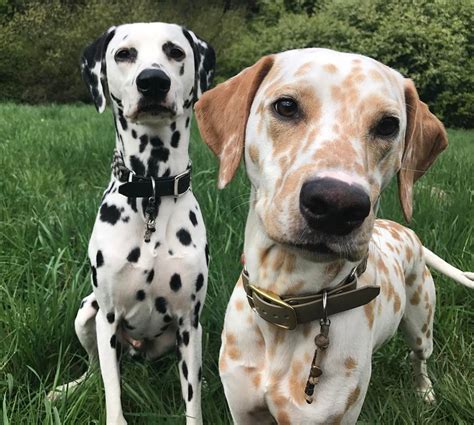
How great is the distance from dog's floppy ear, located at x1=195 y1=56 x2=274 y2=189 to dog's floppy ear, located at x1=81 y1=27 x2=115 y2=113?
873 millimetres

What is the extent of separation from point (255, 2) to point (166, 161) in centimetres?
2484

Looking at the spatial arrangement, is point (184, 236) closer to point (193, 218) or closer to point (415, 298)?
point (193, 218)

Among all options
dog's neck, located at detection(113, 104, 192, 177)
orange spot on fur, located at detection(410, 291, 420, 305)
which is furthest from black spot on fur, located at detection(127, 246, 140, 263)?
orange spot on fur, located at detection(410, 291, 420, 305)

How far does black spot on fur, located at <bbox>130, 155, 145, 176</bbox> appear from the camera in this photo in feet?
8.46

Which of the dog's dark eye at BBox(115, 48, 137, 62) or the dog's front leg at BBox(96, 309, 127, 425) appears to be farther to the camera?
the dog's dark eye at BBox(115, 48, 137, 62)

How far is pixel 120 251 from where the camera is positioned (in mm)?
2443

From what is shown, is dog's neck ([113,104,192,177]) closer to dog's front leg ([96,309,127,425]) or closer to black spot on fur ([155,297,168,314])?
black spot on fur ([155,297,168,314])

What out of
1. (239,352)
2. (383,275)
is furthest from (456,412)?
(239,352)

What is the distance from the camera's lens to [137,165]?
258cm

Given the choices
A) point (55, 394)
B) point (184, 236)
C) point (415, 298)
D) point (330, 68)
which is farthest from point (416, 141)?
point (55, 394)

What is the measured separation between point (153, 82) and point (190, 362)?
1.24m

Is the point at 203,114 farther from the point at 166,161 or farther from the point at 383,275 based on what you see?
the point at 383,275

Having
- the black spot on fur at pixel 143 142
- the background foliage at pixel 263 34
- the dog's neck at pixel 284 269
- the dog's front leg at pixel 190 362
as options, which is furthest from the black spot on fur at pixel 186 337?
the background foliage at pixel 263 34

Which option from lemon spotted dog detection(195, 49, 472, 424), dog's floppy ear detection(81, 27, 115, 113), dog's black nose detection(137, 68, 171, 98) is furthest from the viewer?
dog's floppy ear detection(81, 27, 115, 113)
